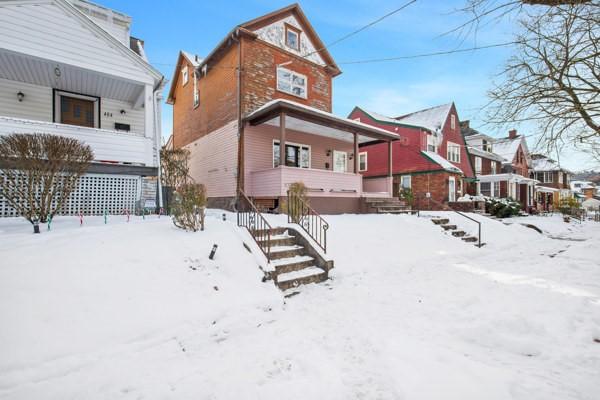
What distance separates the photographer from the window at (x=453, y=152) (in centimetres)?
2338

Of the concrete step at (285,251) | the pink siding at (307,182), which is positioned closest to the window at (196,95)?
the pink siding at (307,182)

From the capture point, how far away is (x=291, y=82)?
540 inches

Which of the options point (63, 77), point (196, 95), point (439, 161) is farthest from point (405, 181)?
point (63, 77)

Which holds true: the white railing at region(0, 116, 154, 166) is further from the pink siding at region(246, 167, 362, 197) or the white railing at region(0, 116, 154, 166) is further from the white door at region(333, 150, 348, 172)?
the white door at region(333, 150, 348, 172)

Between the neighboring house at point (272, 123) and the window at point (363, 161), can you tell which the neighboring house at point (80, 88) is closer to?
the neighboring house at point (272, 123)

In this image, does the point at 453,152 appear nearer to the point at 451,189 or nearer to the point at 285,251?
the point at 451,189

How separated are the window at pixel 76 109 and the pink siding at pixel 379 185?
1337 centimetres

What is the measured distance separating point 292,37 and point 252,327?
1459cm

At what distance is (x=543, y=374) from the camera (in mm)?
2775

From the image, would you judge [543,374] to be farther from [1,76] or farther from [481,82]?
[1,76]

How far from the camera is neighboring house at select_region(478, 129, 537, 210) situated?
26438 millimetres

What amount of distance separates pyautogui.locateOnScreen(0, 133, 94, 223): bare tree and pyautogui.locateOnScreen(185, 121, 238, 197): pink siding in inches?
242

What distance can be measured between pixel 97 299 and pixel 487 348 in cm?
511

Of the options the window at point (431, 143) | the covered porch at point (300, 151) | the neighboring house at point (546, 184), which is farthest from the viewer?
the neighboring house at point (546, 184)
